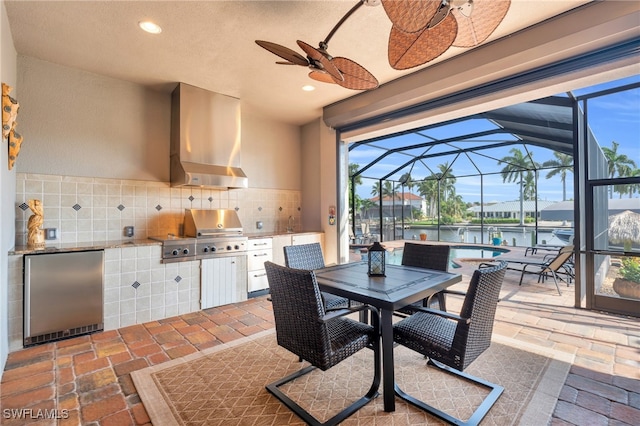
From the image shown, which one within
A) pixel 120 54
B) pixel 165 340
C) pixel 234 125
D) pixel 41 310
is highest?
pixel 120 54

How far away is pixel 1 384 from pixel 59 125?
2.61 meters

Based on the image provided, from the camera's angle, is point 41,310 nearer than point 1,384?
No

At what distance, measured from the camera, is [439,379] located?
6.86ft

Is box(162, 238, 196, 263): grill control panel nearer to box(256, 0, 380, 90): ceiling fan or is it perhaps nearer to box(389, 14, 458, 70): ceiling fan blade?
box(256, 0, 380, 90): ceiling fan

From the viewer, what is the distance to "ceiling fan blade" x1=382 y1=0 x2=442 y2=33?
1.35 metres

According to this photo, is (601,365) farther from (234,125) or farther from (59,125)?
(59,125)

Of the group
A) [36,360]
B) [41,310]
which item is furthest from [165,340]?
[41,310]

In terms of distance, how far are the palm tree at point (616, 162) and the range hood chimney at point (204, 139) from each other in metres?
4.59

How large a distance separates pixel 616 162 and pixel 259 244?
4566 millimetres

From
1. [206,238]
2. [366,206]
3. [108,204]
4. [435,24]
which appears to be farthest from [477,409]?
[366,206]

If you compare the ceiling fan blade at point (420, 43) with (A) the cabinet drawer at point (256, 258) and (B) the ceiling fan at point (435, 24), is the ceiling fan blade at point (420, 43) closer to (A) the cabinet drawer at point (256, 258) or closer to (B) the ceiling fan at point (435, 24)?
(B) the ceiling fan at point (435, 24)

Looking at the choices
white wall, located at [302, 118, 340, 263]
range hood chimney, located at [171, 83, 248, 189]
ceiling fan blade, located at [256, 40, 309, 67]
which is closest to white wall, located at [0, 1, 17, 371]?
range hood chimney, located at [171, 83, 248, 189]

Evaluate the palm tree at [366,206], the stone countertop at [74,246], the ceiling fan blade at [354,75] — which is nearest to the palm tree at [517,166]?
the palm tree at [366,206]

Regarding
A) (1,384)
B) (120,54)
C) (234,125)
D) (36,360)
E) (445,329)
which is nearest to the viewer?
(445,329)
